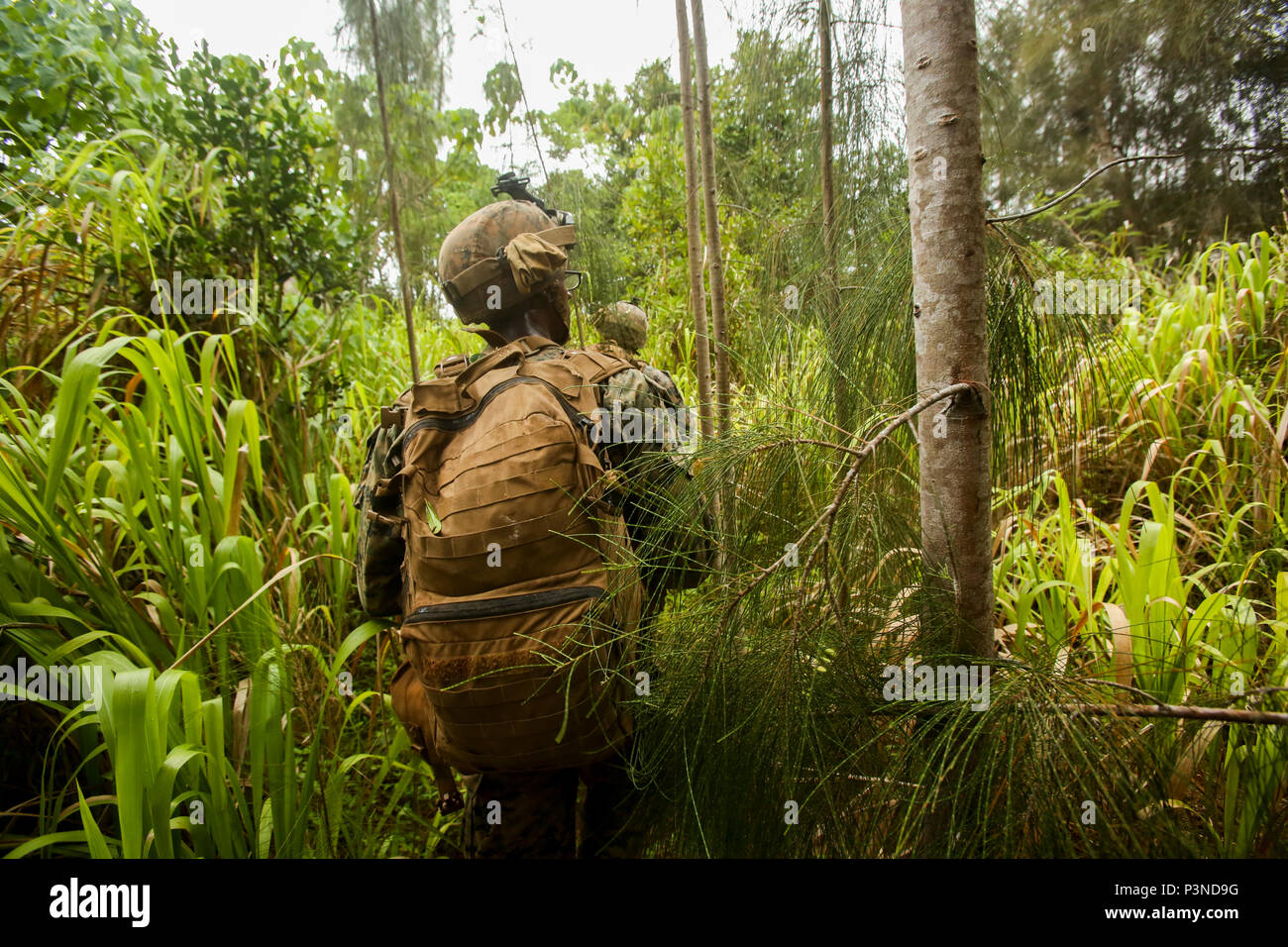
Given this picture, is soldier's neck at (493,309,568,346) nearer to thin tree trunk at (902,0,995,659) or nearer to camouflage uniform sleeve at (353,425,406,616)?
camouflage uniform sleeve at (353,425,406,616)

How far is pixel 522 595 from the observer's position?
4.24 ft

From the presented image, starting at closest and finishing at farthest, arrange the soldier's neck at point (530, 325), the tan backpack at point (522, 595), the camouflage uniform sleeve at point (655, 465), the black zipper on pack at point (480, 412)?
the camouflage uniform sleeve at point (655, 465) → the tan backpack at point (522, 595) → the black zipper on pack at point (480, 412) → the soldier's neck at point (530, 325)

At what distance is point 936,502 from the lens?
1.10 metres

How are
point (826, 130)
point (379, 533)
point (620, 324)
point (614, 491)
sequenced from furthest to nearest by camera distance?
point (620, 324) < point (826, 130) < point (379, 533) < point (614, 491)

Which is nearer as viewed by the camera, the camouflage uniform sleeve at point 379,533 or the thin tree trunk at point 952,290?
the thin tree trunk at point 952,290

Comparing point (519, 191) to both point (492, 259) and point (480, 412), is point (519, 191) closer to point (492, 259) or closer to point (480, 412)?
point (492, 259)

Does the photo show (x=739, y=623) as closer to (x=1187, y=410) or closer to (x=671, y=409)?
(x=671, y=409)

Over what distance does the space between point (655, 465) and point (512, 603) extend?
37 centimetres

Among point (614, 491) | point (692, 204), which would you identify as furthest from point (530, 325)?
point (692, 204)

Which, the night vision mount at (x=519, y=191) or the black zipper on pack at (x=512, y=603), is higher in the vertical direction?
the night vision mount at (x=519, y=191)

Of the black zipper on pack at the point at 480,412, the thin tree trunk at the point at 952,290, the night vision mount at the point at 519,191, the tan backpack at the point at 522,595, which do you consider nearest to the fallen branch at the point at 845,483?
the thin tree trunk at the point at 952,290

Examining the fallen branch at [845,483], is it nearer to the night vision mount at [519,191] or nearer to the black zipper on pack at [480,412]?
the black zipper on pack at [480,412]

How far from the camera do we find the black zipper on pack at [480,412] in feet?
4.57

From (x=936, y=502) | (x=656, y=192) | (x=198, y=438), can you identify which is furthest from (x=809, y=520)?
(x=656, y=192)
